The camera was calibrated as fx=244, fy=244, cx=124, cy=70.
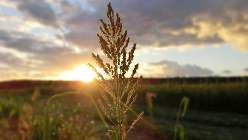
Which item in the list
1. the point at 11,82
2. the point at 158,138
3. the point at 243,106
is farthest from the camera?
the point at 11,82

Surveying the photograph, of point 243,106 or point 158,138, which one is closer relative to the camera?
point 158,138

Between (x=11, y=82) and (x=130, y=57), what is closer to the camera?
(x=130, y=57)

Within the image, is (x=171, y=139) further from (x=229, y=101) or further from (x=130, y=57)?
(x=229, y=101)

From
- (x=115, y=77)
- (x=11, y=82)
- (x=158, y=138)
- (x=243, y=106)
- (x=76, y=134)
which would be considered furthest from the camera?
(x=11, y=82)

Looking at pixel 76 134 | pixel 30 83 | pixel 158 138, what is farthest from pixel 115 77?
pixel 30 83

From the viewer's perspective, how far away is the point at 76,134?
4102 millimetres

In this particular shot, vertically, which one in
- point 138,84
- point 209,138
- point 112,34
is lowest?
point 209,138

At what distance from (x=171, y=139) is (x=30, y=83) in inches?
1032

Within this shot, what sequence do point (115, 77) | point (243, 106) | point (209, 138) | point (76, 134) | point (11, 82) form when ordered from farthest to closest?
1. point (11, 82)
2. point (243, 106)
3. point (209, 138)
4. point (76, 134)
5. point (115, 77)

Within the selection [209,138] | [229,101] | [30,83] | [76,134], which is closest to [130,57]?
[76,134]

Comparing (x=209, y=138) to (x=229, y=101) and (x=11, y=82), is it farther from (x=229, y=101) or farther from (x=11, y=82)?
(x=11, y=82)

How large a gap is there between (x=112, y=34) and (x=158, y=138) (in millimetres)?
4212

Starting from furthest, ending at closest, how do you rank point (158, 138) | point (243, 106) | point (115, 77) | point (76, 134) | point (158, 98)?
point (158, 98), point (243, 106), point (158, 138), point (76, 134), point (115, 77)

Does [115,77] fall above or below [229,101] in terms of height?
above
